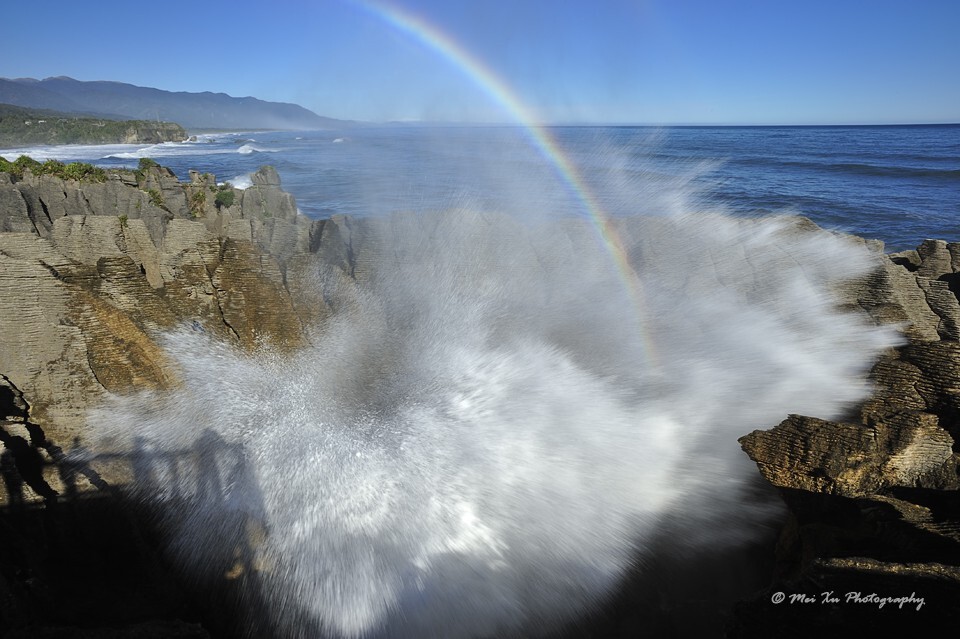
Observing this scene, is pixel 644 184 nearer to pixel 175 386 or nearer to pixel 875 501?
pixel 875 501

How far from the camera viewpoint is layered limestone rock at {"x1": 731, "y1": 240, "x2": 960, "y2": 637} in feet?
8.15

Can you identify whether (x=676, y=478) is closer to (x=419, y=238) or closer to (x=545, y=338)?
(x=545, y=338)

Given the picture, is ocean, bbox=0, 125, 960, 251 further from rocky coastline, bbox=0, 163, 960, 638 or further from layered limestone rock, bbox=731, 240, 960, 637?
layered limestone rock, bbox=731, 240, 960, 637

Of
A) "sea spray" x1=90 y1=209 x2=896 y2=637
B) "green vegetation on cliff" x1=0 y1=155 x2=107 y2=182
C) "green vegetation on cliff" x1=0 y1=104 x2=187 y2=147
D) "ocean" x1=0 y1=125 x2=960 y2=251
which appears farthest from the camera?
"green vegetation on cliff" x1=0 y1=104 x2=187 y2=147

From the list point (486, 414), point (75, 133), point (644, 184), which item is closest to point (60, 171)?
point (486, 414)

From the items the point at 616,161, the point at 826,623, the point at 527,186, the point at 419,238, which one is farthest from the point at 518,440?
the point at 616,161

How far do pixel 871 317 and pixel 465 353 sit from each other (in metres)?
4.92

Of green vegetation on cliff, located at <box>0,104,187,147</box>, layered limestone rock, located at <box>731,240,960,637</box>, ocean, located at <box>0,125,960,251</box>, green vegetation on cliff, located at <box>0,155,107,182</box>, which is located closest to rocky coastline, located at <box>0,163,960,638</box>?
layered limestone rock, located at <box>731,240,960,637</box>

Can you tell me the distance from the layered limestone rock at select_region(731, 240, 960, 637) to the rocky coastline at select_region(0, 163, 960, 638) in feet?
0.04

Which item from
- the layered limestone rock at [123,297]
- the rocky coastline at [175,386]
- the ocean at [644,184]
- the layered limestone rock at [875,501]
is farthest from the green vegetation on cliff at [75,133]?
the layered limestone rock at [875,501]

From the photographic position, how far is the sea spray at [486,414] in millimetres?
4137

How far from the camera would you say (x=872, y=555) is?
3119 millimetres

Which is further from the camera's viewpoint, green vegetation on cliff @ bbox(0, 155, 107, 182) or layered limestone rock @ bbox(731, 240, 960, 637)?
green vegetation on cliff @ bbox(0, 155, 107, 182)

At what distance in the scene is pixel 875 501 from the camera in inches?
144
